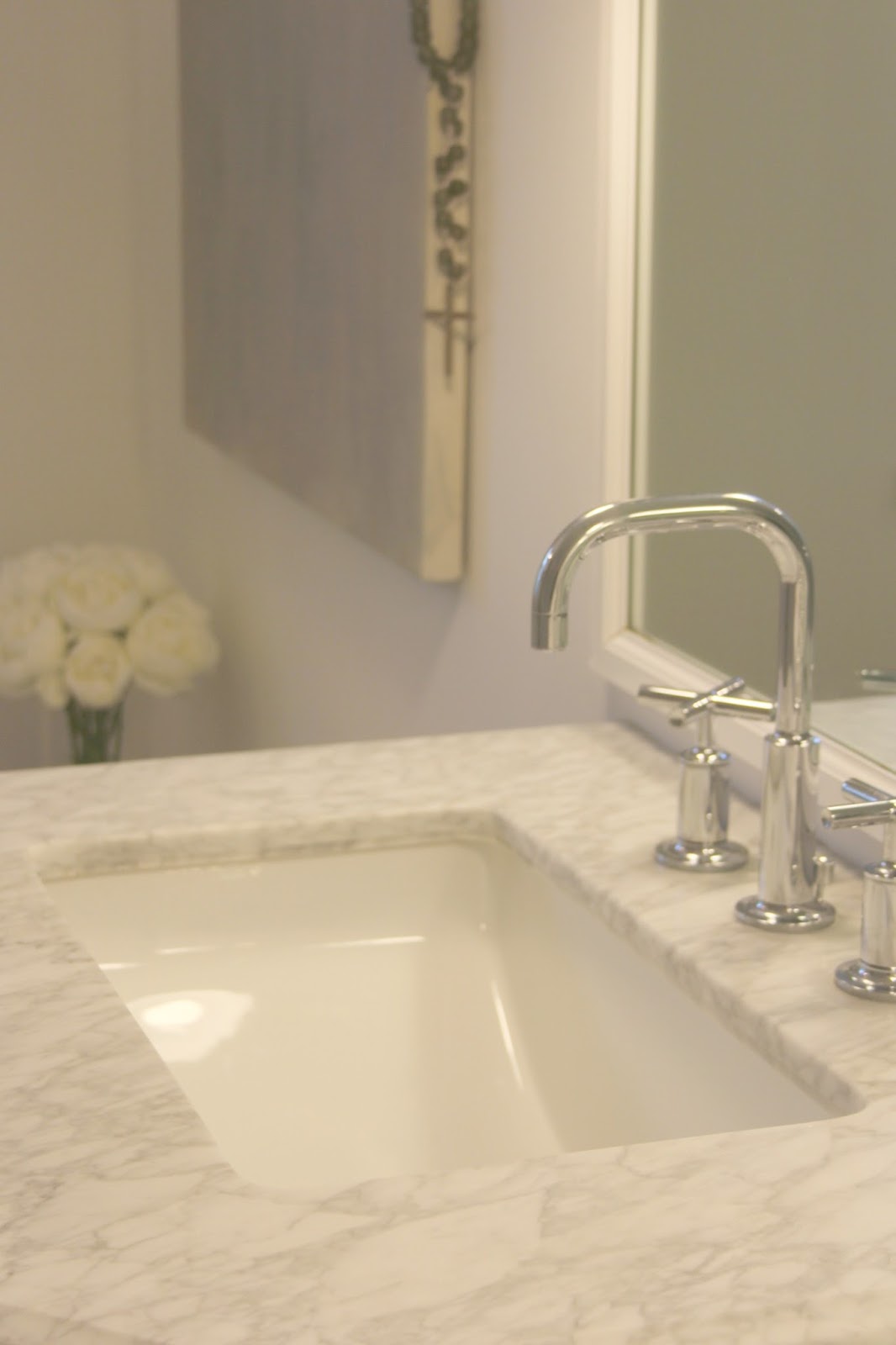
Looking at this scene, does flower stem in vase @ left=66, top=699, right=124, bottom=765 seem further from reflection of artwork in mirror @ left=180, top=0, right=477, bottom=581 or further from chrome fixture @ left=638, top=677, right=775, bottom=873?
chrome fixture @ left=638, top=677, right=775, bottom=873

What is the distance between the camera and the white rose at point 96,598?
2072mm

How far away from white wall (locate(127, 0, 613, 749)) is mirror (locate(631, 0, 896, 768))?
0.09 meters

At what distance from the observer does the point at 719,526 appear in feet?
2.62

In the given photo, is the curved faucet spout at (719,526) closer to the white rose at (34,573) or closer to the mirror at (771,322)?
the mirror at (771,322)

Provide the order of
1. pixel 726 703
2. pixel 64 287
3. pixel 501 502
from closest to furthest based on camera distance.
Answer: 1. pixel 726 703
2. pixel 501 502
3. pixel 64 287

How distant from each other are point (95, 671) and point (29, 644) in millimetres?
82

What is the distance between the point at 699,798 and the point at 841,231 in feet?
1.01

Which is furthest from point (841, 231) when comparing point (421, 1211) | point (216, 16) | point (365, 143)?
point (216, 16)

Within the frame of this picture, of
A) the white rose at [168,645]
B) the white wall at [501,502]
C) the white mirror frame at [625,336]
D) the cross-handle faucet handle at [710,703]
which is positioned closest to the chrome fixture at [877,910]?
the cross-handle faucet handle at [710,703]

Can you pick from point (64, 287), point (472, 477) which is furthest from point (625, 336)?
point (64, 287)

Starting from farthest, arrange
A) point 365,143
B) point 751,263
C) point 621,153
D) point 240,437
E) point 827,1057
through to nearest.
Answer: point 240,437
point 365,143
point 621,153
point 751,263
point 827,1057

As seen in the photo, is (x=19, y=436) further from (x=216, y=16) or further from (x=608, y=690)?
Answer: (x=608, y=690)

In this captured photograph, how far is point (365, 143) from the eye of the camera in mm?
1582

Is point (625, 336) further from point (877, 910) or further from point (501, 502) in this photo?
point (877, 910)
